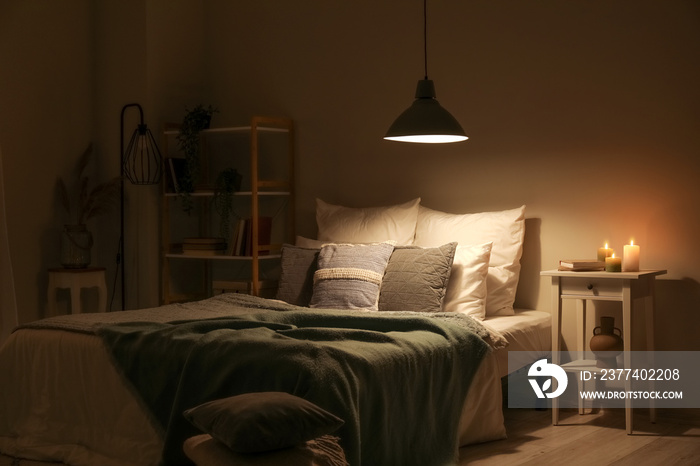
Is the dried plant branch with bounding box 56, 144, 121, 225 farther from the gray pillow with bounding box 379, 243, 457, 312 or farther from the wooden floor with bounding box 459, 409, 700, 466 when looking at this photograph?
the wooden floor with bounding box 459, 409, 700, 466

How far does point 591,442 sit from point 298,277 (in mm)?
1744

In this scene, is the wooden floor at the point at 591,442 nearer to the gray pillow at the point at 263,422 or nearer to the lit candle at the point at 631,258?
the lit candle at the point at 631,258

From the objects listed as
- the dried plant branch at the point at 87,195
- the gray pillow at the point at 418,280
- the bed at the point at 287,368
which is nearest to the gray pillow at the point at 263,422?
the bed at the point at 287,368

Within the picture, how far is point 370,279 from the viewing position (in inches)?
163

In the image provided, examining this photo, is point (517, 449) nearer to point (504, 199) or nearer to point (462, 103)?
point (504, 199)

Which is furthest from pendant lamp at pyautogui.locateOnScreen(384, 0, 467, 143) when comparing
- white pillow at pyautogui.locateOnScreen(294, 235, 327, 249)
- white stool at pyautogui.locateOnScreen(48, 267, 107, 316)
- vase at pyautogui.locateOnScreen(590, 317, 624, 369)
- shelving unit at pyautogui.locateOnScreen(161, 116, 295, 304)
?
white stool at pyautogui.locateOnScreen(48, 267, 107, 316)

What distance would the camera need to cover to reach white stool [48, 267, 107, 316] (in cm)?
515

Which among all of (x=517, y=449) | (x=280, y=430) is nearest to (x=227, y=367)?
(x=280, y=430)

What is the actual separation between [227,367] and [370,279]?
135 centimetres

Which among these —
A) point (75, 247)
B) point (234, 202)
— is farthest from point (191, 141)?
point (75, 247)

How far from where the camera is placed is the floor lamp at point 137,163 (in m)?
5.46

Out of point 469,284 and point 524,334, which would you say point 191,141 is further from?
point 524,334

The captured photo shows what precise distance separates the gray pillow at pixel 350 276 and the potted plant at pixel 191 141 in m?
1.39

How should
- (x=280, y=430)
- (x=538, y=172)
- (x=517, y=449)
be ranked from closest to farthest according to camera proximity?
(x=280, y=430) → (x=517, y=449) → (x=538, y=172)
